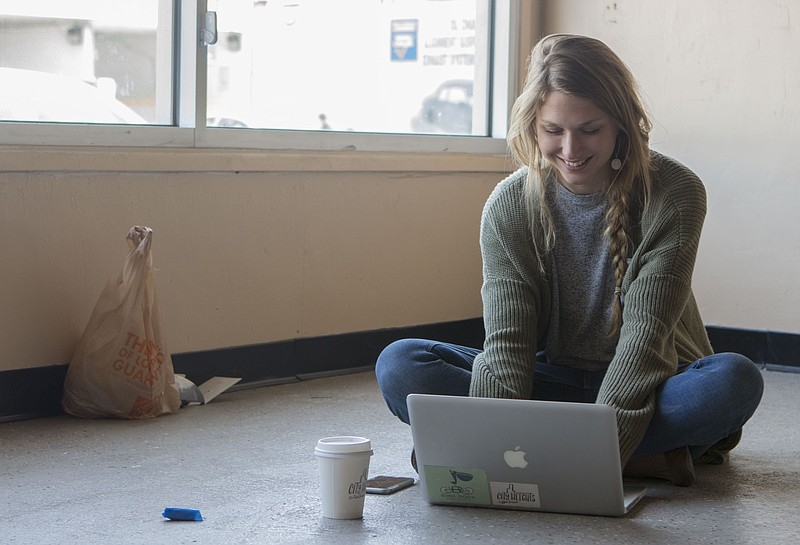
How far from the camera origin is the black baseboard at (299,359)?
9.34 feet

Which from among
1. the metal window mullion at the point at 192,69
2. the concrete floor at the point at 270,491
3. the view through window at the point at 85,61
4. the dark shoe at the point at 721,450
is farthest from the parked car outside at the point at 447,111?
the dark shoe at the point at 721,450

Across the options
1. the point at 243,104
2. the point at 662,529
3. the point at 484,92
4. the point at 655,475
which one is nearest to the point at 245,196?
the point at 243,104

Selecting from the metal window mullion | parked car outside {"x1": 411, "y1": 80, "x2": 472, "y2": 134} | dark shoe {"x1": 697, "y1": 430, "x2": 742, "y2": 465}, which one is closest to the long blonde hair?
dark shoe {"x1": 697, "y1": 430, "x2": 742, "y2": 465}

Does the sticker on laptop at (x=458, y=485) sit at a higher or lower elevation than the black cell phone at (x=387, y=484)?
higher

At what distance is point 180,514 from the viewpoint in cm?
196

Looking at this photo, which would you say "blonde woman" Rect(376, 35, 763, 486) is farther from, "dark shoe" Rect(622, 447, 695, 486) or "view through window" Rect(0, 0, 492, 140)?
"view through window" Rect(0, 0, 492, 140)

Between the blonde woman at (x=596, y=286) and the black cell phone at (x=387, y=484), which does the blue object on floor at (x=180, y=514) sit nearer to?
the black cell phone at (x=387, y=484)

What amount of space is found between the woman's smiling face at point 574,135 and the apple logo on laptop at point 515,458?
56 centimetres

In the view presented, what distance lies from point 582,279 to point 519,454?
465 millimetres

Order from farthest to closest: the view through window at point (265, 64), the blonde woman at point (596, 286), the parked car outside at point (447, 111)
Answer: the parked car outside at point (447, 111)
the view through window at point (265, 64)
the blonde woman at point (596, 286)

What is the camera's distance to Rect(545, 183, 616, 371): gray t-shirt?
220 centimetres

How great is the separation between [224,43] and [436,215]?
97cm

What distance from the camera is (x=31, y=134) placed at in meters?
2.83

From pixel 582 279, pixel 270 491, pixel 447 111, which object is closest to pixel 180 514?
pixel 270 491
